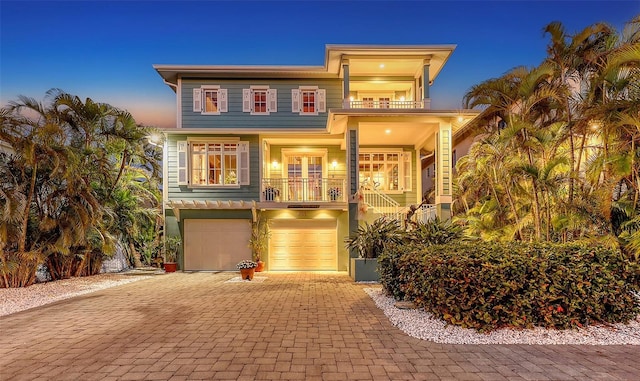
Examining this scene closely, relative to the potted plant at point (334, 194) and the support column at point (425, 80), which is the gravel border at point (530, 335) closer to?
the potted plant at point (334, 194)

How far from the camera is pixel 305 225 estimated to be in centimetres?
1309

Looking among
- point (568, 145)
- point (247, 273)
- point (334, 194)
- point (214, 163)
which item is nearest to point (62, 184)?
point (214, 163)

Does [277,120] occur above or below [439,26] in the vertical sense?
below

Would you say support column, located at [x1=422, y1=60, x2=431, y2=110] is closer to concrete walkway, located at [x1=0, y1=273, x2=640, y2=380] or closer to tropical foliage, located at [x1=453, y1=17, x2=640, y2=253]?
tropical foliage, located at [x1=453, y1=17, x2=640, y2=253]

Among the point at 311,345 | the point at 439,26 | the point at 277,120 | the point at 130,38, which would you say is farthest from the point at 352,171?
the point at 130,38

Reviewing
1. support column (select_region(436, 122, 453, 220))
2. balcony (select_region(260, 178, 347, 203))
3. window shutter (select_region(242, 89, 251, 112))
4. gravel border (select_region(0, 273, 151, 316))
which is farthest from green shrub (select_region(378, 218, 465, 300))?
window shutter (select_region(242, 89, 251, 112))

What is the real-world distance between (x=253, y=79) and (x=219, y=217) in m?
5.84

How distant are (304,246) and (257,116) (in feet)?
18.7

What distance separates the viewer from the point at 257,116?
13.4 m

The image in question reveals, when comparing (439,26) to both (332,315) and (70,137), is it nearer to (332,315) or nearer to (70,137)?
(332,315)

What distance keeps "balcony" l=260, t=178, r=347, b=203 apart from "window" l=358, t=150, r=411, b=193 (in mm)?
1771

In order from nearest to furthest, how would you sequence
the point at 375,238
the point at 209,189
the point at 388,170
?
the point at 375,238, the point at 209,189, the point at 388,170

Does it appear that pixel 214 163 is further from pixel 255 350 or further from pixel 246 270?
pixel 255 350

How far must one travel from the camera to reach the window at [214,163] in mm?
12836
